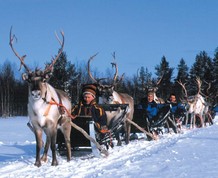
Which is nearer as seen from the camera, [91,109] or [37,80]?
[37,80]

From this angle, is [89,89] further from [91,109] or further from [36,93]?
[36,93]

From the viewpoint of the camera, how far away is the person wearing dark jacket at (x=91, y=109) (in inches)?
364

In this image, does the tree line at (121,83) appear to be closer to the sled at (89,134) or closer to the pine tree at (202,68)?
the pine tree at (202,68)

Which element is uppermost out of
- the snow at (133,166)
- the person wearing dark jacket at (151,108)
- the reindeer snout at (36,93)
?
the reindeer snout at (36,93)

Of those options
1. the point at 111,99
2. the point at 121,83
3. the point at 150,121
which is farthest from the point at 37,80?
the point at 121,83

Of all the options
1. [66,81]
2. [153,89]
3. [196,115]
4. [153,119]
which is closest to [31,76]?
[153,119]

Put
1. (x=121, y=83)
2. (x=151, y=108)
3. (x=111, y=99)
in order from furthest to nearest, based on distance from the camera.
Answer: (x=121, y=83) < (x=151, y=108) < (x=111, y=99)

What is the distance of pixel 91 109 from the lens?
9273 millimetres

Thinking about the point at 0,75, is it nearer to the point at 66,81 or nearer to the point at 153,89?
the point at 66,81

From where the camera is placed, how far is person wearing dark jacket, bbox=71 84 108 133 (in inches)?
364

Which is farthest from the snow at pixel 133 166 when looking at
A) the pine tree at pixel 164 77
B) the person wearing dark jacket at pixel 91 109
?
the pine tree at pixel 164 77

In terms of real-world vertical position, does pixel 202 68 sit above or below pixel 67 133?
above

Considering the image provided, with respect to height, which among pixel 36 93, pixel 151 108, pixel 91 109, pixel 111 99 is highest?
pixel 36 93

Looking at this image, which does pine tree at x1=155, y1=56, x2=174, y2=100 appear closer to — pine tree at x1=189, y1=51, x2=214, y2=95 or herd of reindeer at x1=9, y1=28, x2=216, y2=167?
pine tree at x1=189, y1=51, x2=214, y2=95
